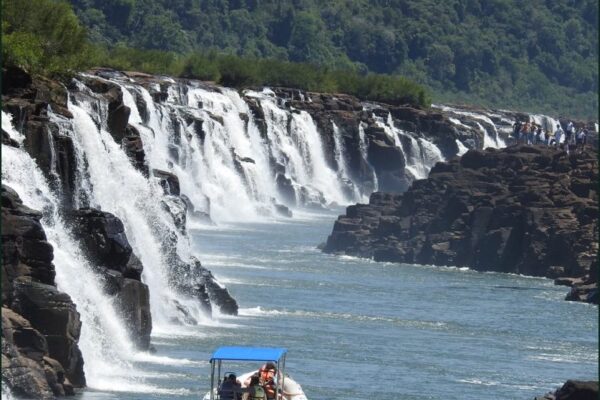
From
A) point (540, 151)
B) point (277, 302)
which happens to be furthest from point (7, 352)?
point (540, 151)

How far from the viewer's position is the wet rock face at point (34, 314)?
56.7 metres

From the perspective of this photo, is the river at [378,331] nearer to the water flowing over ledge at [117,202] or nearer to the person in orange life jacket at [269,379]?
the water flowing over ledge at [117,202]

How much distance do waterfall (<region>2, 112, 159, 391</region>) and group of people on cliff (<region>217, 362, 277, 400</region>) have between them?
1145 centimetres

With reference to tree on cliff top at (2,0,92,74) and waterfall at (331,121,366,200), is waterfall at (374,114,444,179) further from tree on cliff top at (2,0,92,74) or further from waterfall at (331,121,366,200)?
tree on cliff top at (2,0,92,74)

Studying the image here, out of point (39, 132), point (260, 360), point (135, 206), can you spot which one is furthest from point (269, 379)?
point (135, 206)

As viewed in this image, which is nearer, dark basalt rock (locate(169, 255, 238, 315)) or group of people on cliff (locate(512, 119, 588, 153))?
dark basalt rock (locate(169, 255, 238, 315))

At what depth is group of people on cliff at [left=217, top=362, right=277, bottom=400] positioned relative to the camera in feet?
169

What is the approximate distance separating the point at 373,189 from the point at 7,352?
129865mm

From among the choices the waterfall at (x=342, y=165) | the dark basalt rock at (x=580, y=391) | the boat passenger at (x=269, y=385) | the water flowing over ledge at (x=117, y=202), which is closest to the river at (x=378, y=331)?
the water flowing over ledge at (x=117, y=202)

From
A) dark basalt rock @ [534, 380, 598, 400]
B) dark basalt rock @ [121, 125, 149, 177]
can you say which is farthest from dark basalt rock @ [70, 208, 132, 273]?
dark basalt rock @ [534, 380, 598, 400]

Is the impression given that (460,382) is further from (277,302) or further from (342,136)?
(342,136)

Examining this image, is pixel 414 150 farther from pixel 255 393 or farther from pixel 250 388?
pixel 255 393

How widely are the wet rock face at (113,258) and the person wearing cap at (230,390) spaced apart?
1763 centimetres

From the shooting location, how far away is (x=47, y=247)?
61125mm
